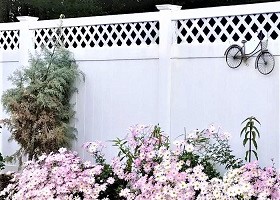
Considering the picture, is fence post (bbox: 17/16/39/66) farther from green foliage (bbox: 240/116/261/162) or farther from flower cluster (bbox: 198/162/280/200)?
flower cluster (bbox: 198/162/280/200)

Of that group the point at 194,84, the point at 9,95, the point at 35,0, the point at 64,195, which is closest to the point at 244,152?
the point at 194,84

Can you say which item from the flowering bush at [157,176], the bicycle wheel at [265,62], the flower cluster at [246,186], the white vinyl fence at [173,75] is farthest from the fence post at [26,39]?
the flower cluster at [246,186]

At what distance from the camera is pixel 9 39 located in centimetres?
874

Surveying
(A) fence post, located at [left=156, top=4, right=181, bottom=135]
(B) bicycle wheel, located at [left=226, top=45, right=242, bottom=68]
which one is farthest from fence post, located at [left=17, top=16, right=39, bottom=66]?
(B) bicycle wheel, located at [left=226, top=45, right=242, bottom=68]

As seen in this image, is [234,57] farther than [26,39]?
No

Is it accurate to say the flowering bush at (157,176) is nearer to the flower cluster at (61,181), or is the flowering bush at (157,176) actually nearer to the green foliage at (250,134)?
the flower cluster at (61,181)

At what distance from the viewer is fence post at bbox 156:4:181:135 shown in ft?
21.4

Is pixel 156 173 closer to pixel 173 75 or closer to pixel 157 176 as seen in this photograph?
pixel 157 176

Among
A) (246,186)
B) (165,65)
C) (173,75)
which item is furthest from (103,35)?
(246,186)

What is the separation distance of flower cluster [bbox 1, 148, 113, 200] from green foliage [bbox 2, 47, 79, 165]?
1.40 m

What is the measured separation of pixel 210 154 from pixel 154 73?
107cm

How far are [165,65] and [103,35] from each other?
4.15ft

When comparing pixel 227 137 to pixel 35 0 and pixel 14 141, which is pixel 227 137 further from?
pixel 35 0

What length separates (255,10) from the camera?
6.00m
